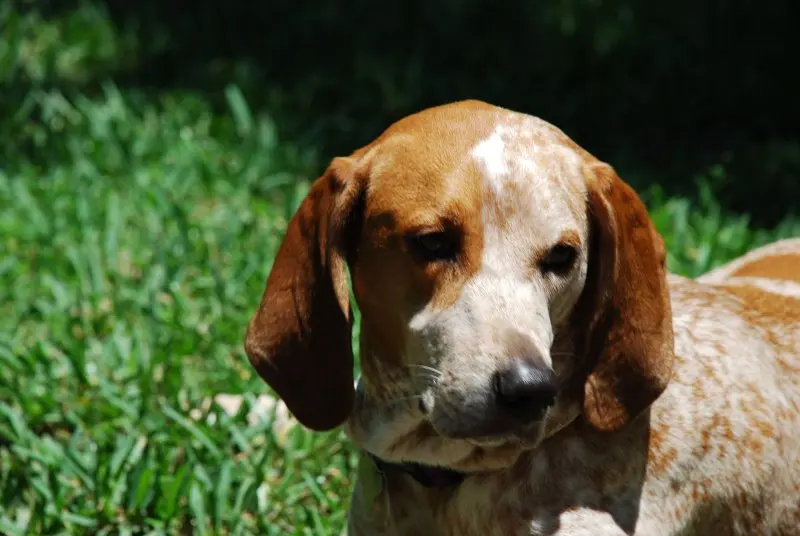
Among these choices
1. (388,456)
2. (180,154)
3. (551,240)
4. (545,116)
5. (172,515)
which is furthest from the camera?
(545,116)

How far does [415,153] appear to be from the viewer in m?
3.30

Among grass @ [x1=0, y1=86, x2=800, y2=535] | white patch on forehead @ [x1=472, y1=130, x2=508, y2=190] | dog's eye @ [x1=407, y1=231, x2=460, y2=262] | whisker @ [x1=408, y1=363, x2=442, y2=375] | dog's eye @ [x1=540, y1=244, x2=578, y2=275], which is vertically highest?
white patch on forehead @ [x1=472, y1=130, x2=508, y2=190]

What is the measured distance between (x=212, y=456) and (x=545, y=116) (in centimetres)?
378

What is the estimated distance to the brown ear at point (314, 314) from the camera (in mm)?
3400

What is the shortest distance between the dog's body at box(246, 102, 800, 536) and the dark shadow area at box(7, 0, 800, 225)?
139 inches

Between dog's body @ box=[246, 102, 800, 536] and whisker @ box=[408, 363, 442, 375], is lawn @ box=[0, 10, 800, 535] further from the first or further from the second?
whisker @ box=[408, 363, 442, 375]

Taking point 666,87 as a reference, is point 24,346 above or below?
below

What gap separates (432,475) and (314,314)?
52 centimetres

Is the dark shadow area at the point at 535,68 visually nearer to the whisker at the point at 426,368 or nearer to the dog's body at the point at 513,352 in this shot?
the dog's body at the point at 513,352

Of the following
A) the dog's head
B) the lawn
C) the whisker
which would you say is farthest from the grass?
the whisker

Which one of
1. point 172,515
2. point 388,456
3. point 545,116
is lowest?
point 172,515

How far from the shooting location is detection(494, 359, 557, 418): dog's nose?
2.93m

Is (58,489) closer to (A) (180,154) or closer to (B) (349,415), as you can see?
(B) (349,415)

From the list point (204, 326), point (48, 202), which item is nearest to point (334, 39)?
point (48, 202)
